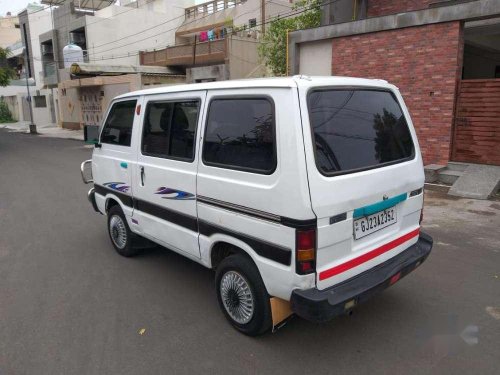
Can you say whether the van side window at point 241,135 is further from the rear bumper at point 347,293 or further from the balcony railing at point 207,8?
the balcony railing at point 207,8

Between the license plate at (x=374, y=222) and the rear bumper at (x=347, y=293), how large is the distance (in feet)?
1.03

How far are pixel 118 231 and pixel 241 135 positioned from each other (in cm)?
267

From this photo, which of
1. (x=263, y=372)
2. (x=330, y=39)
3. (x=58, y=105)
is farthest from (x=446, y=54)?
(x=58, y=105)

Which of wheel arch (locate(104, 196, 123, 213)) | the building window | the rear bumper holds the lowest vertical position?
the rear bumper

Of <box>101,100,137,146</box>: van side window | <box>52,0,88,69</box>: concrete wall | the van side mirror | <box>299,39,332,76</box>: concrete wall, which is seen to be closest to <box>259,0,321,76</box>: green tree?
<box>299,39,332,76</box>: concrete wall

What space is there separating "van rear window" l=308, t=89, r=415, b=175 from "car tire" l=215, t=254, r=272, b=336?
98 centimetres

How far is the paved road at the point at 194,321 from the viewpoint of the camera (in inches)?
117

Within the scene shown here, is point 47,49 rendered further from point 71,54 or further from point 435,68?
point 435,68

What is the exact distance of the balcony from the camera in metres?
24.0

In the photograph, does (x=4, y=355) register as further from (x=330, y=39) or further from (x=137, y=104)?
(x=330, y=39)

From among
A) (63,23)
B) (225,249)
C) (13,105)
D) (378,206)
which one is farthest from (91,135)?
(13,105)

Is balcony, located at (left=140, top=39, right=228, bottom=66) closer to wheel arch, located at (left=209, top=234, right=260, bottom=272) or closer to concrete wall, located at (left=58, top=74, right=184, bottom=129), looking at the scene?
concrete wall, located at (left=58, top=74, right=184, bottom=129)

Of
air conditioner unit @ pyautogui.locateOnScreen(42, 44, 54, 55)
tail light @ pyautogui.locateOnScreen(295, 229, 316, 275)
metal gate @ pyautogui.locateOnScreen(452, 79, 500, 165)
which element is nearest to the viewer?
tail light @ pyautogui.locateOnScreen(295, 229, 316, 275)

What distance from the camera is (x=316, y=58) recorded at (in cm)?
1171
